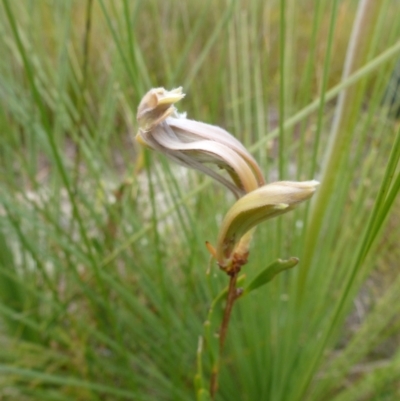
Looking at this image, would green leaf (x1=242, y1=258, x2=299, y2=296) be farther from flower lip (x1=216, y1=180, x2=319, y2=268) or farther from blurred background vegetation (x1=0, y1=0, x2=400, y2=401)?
blurred background vegetation (x1=0, y1=0, x2=400, y2=401)

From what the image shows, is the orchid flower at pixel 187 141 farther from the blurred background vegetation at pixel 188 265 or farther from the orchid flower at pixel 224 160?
the blurred background vegetation at pixel 188 265

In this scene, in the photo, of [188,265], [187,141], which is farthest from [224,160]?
[188,265]

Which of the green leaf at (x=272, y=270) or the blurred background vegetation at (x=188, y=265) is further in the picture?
the blurred background vegetation at (x=188, y=265)

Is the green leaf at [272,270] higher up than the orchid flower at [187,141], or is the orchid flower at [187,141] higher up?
the orchid flower at [187,141]

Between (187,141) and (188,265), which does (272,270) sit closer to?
(187,141)

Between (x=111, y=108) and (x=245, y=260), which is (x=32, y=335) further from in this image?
(x=245, y=260)

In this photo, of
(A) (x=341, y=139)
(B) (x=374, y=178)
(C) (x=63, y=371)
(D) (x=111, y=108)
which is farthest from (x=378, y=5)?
(C) (x=63, y=371)

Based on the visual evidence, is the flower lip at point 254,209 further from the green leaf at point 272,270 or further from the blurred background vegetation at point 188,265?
the blurred background vegetation at point 188,265

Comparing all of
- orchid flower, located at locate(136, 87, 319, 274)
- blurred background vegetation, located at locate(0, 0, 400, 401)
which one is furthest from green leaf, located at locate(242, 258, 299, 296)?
blurred background vegetation, located at locate(0, 0, 400, 401)

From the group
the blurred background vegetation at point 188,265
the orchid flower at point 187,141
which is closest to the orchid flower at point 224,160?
the orchid flower at point 187,141

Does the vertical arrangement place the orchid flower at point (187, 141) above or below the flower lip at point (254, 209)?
above

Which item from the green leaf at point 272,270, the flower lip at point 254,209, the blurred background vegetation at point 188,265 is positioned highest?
the blurred background vegetation at point 188,265
